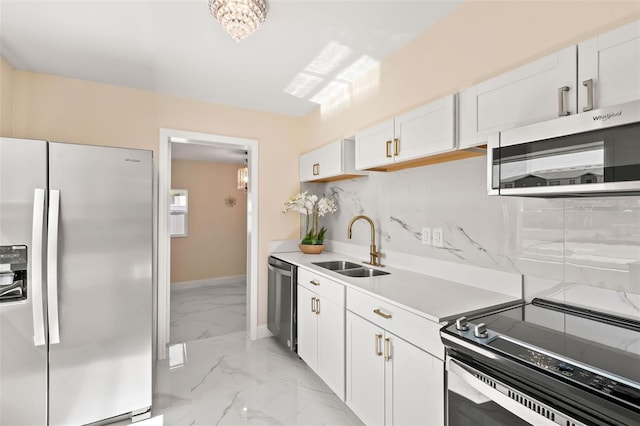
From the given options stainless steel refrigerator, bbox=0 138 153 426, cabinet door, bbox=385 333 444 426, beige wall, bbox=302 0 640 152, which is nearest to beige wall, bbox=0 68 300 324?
stainless steel refrigerator, bbox=0 138 153 426

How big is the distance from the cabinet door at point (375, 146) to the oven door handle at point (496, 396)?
4.12 ft

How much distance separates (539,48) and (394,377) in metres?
1.75

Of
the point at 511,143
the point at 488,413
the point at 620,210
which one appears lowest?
the point at 488,413

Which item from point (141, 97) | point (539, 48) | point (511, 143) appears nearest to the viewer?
point (511, 143)

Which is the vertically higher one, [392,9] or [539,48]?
[392,9]

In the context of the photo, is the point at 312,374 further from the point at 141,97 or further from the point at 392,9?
the point at 141,97

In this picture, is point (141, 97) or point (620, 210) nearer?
point (620, 210)

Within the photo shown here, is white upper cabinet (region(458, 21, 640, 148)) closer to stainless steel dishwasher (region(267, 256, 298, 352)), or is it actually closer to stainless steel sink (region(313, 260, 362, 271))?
stainless steel sink (region(313, 260, 362, 271))

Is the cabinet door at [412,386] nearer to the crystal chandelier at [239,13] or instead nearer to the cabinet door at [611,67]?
the cabinet door at [611,67]

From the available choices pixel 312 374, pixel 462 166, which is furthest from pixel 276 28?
pixel 312 374

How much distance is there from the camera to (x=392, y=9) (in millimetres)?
1793

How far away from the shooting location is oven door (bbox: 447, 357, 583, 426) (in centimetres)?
88

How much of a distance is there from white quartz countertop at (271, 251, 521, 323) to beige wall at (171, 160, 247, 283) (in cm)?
397

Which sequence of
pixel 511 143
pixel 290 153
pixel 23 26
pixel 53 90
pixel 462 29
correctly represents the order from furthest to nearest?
pixel 290 153
pixel 53 90
pixel 23 26
pixel 462 29
pixel 511 143
